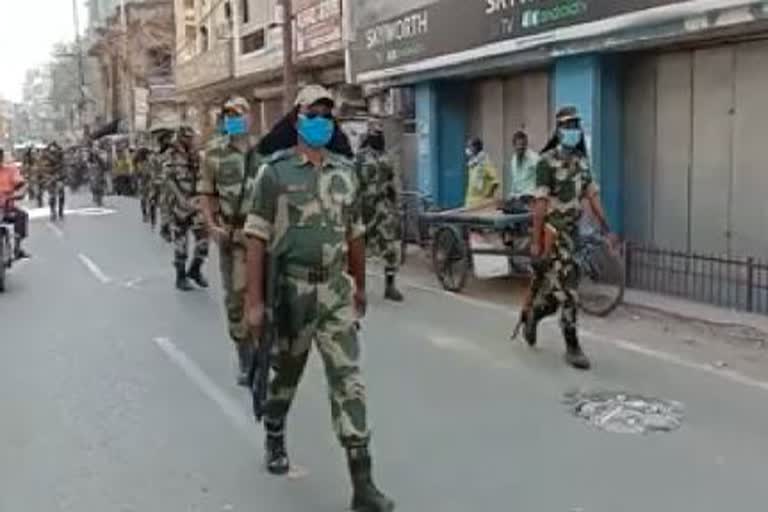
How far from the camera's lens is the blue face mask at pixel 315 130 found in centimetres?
476

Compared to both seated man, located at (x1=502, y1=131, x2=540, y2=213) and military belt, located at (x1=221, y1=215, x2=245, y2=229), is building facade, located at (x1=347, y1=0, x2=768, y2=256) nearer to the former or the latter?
seated man, located at (x1=502, y1=131, x2=540, y2=213)

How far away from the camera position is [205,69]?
34.7m

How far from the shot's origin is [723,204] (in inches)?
427

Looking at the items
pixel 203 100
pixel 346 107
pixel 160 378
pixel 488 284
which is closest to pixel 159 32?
pixel 203 100

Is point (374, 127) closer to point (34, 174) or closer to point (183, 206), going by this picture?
point (183, 206)

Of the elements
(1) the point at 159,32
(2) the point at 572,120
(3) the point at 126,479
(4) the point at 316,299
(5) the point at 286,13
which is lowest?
(3) the point at 126,479

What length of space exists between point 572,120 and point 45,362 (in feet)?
15.1

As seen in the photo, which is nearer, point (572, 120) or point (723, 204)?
point (572, 120)

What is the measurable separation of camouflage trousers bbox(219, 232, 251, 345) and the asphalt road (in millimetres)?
487

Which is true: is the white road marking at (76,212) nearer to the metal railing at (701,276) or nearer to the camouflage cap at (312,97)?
the metal railing at (701,276)

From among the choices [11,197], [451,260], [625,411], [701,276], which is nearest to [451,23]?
[451,260]

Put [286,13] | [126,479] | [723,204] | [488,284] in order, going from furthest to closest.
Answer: [286,13] → [488,284] → [723,204] → [126,479]

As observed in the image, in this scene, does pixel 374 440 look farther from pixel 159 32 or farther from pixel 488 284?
pixel 159 32

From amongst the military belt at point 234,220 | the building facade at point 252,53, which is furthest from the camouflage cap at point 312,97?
the building facade at point 252,53
